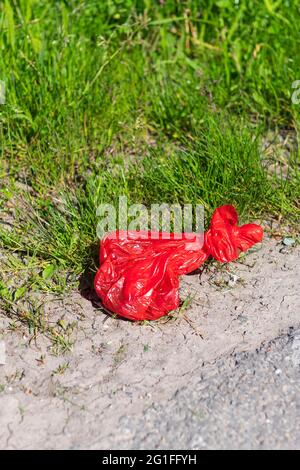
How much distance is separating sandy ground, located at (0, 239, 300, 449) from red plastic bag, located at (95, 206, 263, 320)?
3.4 inches

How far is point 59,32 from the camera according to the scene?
420 cm

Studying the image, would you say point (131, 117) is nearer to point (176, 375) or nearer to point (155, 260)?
point (155, 260)

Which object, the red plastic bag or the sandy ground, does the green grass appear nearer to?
the red plastic bag

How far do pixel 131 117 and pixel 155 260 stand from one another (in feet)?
3.69

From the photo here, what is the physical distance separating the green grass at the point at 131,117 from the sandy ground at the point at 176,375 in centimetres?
34

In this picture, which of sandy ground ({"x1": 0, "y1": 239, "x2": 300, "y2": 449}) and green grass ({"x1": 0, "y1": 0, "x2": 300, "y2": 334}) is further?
green grass ({"x1": 0, "y1": 0, "x2": 300, "y2": 334})

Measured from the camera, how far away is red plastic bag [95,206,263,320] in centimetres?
310

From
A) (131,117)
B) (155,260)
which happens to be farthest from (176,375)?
(131,117)

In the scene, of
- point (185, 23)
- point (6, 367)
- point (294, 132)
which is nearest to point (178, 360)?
point (6, 367)

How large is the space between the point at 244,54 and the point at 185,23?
15.8 inches

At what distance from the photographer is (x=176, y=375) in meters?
2.91

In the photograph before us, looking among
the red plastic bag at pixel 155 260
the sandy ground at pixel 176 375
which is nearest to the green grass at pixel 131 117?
the red plastic bag at pixel 155 260

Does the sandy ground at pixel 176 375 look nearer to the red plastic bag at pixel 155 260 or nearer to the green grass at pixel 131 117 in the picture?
the red plastic bag at pixel 155 260

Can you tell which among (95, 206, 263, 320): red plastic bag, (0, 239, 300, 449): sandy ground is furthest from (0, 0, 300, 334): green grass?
(0, 239, 300, 449): sandy ground
